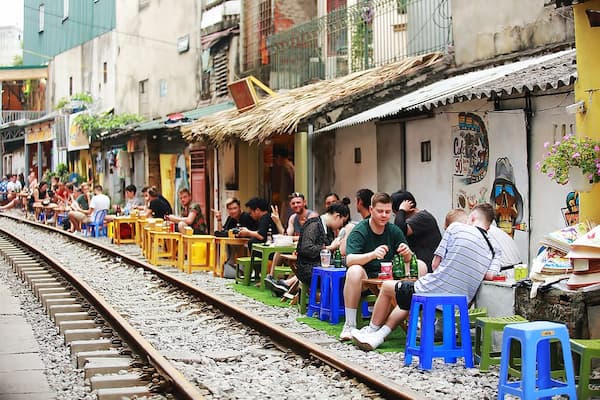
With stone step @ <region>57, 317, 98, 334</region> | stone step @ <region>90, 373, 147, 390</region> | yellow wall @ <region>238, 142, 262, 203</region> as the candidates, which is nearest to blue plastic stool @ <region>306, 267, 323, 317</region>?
stone step @ <region>57, 317, 98, 334</region>

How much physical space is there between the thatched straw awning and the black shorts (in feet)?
24.4

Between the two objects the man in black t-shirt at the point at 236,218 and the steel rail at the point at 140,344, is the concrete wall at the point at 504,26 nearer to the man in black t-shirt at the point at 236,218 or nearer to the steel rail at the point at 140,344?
the man in black t-shirt at the point at 236,218

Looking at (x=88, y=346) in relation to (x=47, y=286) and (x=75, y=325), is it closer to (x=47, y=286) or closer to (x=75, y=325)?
(x=75, y=325)

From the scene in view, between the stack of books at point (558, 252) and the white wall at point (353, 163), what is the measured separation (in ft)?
26.1

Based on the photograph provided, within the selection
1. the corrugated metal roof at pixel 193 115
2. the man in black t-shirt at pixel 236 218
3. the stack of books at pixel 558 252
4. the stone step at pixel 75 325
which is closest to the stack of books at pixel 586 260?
the stack of books at pixel 558 252

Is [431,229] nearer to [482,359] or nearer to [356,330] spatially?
[356,330]

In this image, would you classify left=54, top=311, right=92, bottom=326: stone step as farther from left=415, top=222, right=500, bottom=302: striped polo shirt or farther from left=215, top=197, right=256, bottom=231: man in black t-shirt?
left=415, top=222, right=500, bottom=302: striped polo shirt

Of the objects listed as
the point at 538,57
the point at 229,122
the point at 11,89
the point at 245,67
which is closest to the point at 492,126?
the point at 538,57

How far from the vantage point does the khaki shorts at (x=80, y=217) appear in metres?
26.7

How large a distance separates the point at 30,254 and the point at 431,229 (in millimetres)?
11813

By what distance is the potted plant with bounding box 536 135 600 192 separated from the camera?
8.35 metres

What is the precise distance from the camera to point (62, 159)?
140ft

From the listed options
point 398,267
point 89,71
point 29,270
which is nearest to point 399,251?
point 398,267

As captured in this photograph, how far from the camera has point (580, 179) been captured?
8453 millimetres
